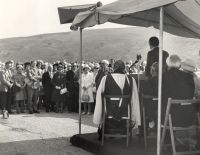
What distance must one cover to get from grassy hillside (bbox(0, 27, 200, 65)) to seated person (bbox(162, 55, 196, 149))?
170ft

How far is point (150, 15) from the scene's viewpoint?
10984mm

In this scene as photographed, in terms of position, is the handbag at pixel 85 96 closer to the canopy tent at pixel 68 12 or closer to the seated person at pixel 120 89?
the canopy tent at pixel 68 12

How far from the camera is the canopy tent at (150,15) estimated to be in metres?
7.34

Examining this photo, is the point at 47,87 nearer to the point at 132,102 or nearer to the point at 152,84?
the point at 132,102

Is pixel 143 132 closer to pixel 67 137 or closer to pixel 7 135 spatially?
pixel 67 137

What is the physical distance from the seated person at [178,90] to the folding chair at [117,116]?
126 cm

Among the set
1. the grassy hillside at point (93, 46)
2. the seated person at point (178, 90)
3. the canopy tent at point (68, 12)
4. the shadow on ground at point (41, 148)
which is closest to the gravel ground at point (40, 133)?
the shadow on ground at point (41, 148)

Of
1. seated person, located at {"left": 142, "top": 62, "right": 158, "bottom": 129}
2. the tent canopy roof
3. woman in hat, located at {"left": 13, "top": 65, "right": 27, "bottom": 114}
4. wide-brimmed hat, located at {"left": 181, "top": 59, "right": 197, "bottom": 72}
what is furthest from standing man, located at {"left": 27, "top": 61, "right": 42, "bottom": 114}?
wide-brimmed hat, located at {"left": 181, "top": 59, "right": 197, "bottom": 72}

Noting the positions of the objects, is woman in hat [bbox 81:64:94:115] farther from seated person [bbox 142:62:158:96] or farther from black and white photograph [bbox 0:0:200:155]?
seated person [bbox 142:62:158:96]

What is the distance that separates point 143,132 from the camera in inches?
356

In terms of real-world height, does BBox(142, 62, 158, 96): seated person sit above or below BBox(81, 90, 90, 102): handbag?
above

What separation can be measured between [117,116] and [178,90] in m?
1.67

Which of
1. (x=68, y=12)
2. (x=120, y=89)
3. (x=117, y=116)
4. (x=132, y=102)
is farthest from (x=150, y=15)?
(x=117, y=116)

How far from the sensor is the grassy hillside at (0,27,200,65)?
215ft
